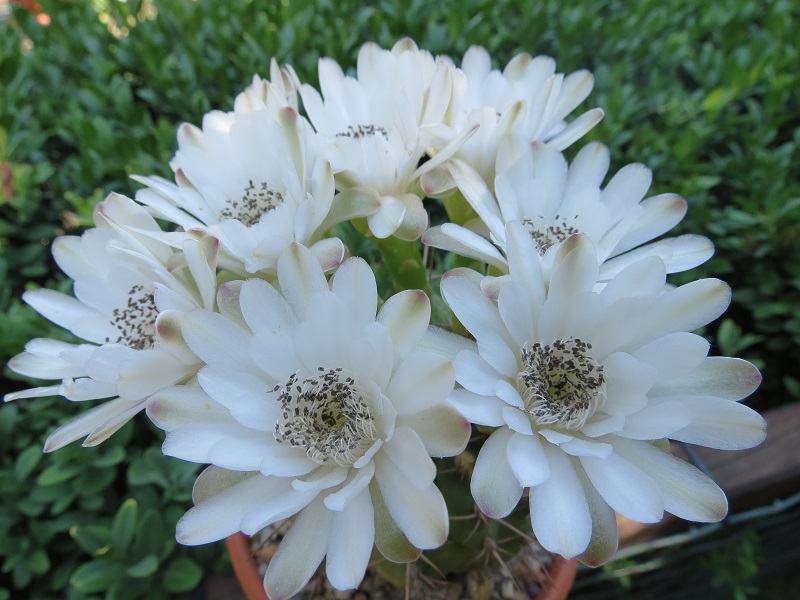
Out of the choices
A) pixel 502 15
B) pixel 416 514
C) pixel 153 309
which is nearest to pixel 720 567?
pixel 416 514

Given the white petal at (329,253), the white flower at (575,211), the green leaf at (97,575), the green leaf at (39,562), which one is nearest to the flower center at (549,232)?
the white flower at (575,211)

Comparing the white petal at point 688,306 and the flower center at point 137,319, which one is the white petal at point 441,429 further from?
the flower center at point 137,319

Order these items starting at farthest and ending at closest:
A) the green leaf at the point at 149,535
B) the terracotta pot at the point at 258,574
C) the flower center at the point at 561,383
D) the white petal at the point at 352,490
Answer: the green leaf at the point at 149,535 < the terracotta pot at the point at 258,574 < the flower center at the point at 561,383 < the white petal at the point at 352,490

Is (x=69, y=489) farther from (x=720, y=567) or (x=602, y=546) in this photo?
(x=720, y=567)

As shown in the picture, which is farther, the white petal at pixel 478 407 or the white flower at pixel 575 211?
the white flower at pixel 575 211

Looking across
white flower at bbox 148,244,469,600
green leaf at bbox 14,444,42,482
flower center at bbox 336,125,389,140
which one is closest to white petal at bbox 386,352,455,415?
white flower at bbox 148,244,469,600

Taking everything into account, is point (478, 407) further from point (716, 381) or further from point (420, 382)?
point (716, 381)

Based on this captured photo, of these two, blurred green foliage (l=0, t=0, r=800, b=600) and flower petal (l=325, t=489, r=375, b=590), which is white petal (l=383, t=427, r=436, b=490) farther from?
blurred green foliage (l=0, t=0, r=800, b=600)
